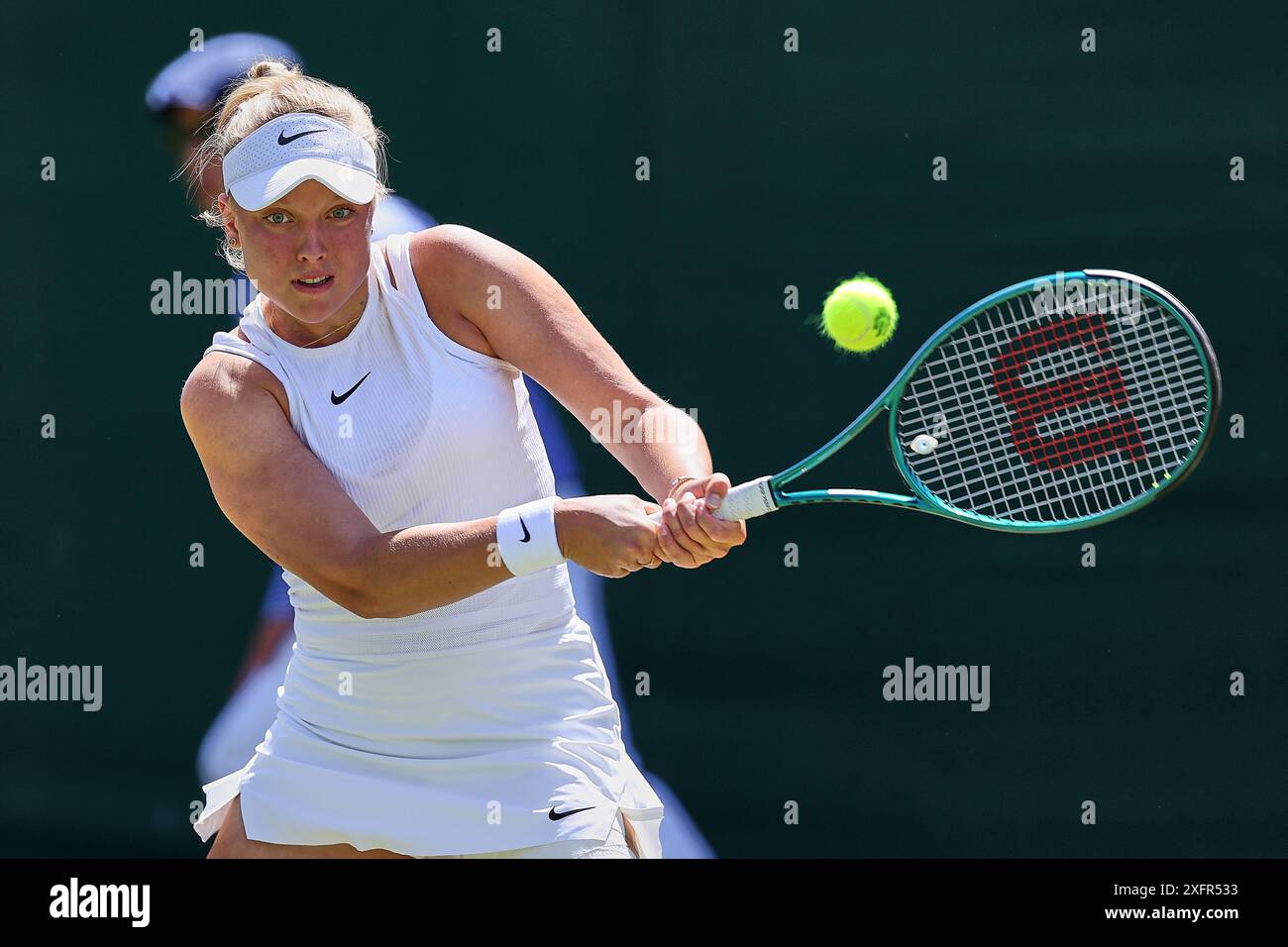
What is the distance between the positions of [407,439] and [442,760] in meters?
0.44

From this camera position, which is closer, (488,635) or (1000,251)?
(488,635)

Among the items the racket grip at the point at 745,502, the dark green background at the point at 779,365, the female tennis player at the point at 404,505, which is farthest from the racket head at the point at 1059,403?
the female tennis player at the point at 404,505

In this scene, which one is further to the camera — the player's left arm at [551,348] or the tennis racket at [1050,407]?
the tennis racket at [1050,407]

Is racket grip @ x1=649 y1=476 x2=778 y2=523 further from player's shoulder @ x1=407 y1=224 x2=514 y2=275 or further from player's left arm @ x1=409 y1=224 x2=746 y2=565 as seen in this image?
player's shoulder @ x1=407 y1=224 x2=514 y2=275

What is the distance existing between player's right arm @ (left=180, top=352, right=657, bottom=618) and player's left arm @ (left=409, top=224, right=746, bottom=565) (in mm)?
145

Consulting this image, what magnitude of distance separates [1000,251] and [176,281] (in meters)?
1.78

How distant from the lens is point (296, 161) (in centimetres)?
204

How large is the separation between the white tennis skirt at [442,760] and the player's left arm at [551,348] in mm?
306

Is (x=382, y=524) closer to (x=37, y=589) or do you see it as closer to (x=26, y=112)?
(x=37, y=589)

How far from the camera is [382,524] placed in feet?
6.90

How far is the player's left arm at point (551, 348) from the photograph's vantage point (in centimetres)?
212

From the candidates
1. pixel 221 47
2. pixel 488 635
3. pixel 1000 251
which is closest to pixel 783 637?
pixel 1000 251

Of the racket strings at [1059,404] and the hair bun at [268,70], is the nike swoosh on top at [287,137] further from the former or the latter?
the racket strings at [1059,404]

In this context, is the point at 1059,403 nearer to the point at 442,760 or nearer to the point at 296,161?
the point at 442,760
